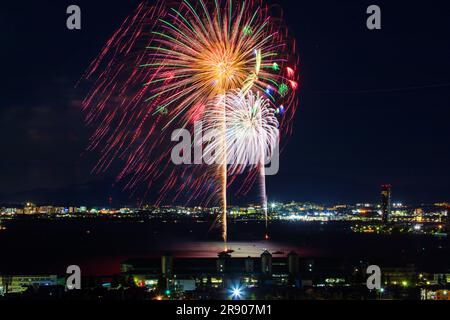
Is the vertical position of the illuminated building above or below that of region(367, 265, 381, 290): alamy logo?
below

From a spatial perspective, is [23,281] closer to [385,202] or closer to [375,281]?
[375,281]

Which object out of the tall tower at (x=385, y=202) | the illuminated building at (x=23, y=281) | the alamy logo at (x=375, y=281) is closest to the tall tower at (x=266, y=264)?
the alamy logo at (x=375, y=281)

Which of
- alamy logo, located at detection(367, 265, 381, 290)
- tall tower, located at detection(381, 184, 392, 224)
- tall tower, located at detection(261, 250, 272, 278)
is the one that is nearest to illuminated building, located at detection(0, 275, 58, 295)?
tall tower, located at detection(261, 250, 272, 278)

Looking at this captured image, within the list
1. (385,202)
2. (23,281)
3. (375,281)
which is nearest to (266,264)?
(375,281)

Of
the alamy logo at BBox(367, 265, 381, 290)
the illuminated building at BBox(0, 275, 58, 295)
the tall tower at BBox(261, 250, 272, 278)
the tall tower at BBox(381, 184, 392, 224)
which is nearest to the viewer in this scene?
the alamy logo at BBox(367, 265, 381, 290)

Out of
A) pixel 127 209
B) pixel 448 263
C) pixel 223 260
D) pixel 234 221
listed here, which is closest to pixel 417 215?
pixel 234 221

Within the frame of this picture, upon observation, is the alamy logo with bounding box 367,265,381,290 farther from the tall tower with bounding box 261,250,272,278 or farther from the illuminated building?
the illuminated building
